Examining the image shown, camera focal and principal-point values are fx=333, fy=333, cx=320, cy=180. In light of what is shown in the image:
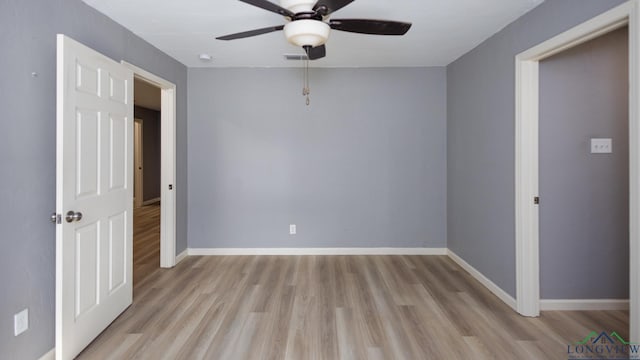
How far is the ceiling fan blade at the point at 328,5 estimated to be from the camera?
1793 mm

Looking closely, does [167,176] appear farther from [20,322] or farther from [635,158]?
[635,158]

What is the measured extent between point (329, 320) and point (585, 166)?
236 centimetres

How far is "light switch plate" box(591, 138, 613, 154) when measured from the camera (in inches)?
104

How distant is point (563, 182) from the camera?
2643mm

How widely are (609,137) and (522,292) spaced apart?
1409 mm

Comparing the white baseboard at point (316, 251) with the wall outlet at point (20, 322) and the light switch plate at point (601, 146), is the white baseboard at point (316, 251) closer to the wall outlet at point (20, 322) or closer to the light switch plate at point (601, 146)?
the light switch plate at point (601, 146)

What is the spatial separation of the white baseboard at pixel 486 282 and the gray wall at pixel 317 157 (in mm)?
368

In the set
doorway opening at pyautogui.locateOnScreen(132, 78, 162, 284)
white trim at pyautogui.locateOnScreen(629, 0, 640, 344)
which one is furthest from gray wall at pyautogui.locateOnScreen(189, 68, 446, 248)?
white trim at pyautogui.locateOnScreen(629, 0, 640, 344)

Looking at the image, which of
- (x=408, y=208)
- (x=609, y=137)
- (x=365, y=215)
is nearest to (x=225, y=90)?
(x=365, y=215)

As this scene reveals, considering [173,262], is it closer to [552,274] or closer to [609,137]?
[552,274]

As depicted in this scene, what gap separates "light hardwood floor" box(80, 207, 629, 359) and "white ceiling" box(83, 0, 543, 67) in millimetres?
2369

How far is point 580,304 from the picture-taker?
8.88 ft

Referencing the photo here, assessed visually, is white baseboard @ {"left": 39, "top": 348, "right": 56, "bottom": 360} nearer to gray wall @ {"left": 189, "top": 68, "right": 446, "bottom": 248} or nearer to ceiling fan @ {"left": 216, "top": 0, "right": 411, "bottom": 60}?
gray wall @ {"left": 189, "top": 68, "right": 446, "bottom": 248}

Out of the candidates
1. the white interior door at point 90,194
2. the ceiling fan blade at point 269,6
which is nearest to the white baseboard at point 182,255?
the white interior door at point 90,194
